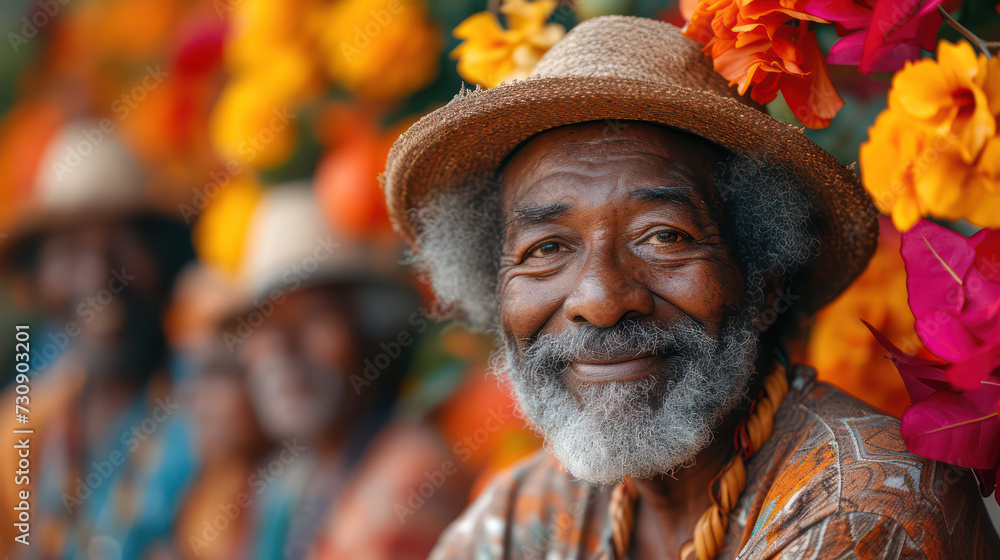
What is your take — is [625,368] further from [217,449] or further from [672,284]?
[217,449]

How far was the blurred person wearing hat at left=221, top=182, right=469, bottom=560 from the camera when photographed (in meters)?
3.09

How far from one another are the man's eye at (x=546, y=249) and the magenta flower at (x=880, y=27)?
716 mm

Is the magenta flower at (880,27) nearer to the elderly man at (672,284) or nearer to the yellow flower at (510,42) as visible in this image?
the elderly man at (672,284)

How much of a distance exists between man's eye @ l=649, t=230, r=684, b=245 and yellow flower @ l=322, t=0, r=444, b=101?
4.99 ft

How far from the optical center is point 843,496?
1399 mm

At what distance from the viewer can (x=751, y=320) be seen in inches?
69.9

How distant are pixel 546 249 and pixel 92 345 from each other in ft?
9.75

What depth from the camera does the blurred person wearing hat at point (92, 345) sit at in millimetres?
3727

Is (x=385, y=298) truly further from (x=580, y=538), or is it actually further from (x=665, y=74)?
(x=665, y=74)

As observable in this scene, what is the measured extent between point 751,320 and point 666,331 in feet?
0.84

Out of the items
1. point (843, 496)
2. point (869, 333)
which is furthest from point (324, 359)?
point (843, 496)

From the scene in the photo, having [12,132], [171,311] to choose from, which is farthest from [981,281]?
[12,132]

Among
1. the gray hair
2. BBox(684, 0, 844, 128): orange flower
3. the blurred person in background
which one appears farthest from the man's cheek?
the blurred person in background

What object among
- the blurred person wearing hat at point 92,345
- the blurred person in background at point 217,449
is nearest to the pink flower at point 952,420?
the blurred person in background at point 217,449
